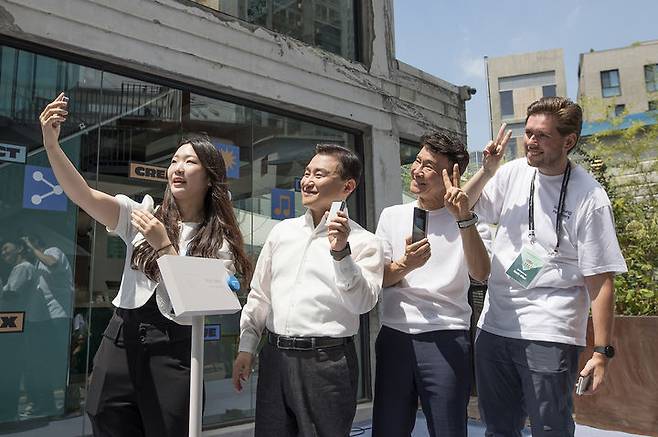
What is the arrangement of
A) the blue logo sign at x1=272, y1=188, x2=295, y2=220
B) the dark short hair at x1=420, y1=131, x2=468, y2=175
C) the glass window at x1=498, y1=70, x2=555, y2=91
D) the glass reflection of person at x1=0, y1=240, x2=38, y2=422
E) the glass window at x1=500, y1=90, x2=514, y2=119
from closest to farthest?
the dark short hair at x1=420, y1=131, x2=468, y2=175 < the glass reflection of person at x1=0, y1=240, x2=38, y2=422 < the blue logo sign at x1=272, y1=188, x2=295, y2=220 < the glass window at x1=498, y1=70, x2=555, y2=91 < the glass window at x1=500, y1=90, x2=514, y2=119

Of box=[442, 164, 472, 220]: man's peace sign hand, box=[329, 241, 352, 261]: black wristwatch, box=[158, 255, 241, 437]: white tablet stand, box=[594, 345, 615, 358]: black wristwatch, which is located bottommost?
box=[594, 345, 615, 358]: black wristwatch

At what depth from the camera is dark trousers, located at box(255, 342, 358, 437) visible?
2.10m

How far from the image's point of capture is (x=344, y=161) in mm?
2402

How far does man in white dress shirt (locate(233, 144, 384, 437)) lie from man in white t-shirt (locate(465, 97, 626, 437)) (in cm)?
58

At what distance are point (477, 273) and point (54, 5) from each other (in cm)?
363

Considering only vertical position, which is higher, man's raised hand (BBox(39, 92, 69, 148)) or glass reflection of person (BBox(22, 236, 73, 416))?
man's raised hand (BBox(39, 92, 69, 148))

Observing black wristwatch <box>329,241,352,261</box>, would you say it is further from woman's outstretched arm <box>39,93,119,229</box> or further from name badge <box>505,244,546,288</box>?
woman's outstretched arm <box>39,93,119,229</box>

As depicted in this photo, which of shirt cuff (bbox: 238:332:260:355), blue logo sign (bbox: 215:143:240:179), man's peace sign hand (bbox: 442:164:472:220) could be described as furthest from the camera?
blue logo sign (bbox: 215:143:240:179)

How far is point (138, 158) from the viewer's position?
4.65m

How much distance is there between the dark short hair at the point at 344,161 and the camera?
2391mm

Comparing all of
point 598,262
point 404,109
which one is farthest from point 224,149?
point 598,262

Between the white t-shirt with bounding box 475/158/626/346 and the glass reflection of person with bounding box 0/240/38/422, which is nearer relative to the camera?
the white t-shirt with bounding box 475/158/626/346

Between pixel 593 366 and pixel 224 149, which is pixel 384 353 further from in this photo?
pixel 224 149

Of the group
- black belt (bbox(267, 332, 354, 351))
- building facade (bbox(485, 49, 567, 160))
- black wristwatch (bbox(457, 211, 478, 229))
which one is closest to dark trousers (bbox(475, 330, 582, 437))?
black wristwatch (bbox(457, 211, 478, 229))
